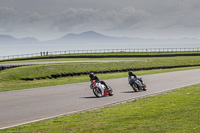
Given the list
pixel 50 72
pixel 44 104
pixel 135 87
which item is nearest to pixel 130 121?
pixel 44 104

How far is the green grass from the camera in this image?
27.8 feet

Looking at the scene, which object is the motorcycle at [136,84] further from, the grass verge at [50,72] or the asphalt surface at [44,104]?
the grass verge at [50,72]

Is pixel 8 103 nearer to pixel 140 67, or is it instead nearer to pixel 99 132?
pixel 99 132

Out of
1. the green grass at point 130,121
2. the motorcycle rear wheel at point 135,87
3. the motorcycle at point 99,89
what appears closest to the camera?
the green grass at point 130,121

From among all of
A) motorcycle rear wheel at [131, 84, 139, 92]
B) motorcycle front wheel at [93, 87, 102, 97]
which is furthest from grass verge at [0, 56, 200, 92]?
motorcycle front wheel at [93, 87, 102, 97]

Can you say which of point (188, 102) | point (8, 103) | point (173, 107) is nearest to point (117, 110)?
point (173, 107)

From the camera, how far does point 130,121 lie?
31.5ft

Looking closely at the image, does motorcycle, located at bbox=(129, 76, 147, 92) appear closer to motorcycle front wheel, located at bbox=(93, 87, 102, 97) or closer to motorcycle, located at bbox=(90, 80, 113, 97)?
motorcycle, located at bbox=(90, 80, 113, 97)

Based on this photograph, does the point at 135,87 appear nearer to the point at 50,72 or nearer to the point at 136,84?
the point at 136,84

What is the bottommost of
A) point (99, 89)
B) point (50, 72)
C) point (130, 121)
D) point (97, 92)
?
point (130, 121)

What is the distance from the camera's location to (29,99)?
52.3ft

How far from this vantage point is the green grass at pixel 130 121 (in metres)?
8.47

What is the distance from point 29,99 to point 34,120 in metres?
5.24

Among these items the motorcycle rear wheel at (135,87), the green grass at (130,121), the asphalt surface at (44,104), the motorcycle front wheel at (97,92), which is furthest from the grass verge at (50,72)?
the green grass at (130,121)
